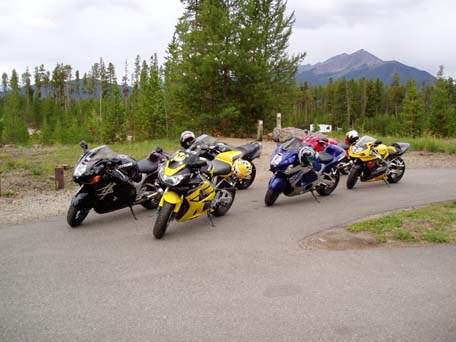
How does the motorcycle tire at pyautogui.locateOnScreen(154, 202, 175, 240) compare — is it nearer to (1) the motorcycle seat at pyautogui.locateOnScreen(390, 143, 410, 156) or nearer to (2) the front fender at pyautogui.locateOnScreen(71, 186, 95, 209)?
(2) the front fender at pyautogui.locateOnScreen(71, 186, 95, 209)

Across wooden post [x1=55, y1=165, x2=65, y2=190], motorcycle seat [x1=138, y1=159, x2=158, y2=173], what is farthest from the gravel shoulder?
motorcycle seat [x1=138, y1=159, x2=158, y2=173]

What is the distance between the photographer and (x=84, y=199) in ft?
21.8

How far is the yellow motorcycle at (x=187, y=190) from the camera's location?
5.98 meters

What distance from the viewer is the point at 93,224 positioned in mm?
6910

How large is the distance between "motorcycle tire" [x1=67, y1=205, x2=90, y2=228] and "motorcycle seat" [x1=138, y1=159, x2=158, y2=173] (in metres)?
1.45

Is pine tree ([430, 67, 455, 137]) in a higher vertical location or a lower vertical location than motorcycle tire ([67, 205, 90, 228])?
higher

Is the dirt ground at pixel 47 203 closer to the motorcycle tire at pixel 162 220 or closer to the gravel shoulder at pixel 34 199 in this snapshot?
the gravel shoulder at pixel 34 199

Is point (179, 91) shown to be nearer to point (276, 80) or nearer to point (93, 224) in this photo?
point (276, 80)

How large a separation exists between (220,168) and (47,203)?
12.3 feet

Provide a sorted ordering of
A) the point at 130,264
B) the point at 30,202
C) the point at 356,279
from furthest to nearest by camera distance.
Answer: the point at 30,202 → the point at 130,264 → the point at 356,279

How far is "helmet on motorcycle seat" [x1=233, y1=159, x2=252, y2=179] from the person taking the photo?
30.3 ft

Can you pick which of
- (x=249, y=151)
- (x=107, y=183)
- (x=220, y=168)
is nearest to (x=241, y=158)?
(x=249, y=151)

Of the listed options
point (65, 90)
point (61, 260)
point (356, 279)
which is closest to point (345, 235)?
point (356, 279)

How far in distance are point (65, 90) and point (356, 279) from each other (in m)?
111
